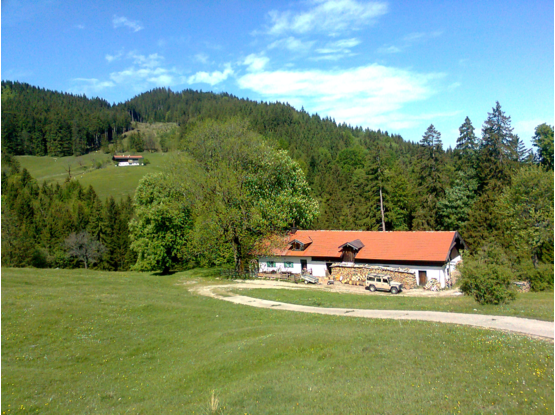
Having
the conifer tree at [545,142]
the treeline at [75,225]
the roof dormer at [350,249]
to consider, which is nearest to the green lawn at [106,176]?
the treeline at [75,225]

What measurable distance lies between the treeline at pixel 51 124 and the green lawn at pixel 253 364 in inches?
346

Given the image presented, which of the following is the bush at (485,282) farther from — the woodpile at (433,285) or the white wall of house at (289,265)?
the white wall of house at (289,265)

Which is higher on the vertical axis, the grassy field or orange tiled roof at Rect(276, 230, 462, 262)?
orange tiled roof at Rect(276, 230, 462, 262)

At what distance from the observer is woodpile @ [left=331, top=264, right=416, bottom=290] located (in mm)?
36625

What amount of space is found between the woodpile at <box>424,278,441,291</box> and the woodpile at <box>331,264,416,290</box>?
132 cm

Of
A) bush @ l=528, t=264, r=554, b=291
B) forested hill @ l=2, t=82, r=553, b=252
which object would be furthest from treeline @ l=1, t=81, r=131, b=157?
bush @ l=528, t=264, r=554, b=291

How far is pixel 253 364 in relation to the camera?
12227 millimetres

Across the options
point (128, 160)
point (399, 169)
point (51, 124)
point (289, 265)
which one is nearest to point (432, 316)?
point (289, 265)

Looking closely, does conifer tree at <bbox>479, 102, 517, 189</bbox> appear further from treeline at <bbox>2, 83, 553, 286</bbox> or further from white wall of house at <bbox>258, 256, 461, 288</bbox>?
white wall of house at <bbox>258, 256, 461, 288</bbox>

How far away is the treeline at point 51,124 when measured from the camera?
14867 mm

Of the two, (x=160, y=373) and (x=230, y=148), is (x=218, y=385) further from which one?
(x=230, y=148)

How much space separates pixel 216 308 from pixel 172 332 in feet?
18.6

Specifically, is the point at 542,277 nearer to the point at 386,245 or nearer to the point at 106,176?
the point at 386,245

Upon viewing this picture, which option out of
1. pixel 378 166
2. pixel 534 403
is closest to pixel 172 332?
pixel 534 403
